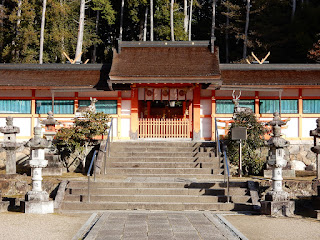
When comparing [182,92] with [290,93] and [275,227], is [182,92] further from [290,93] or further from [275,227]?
[275,227]

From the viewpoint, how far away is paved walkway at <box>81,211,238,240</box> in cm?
954

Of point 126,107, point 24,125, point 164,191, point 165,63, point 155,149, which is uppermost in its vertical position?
point 165,63

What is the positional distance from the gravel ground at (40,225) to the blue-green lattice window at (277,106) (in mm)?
10750

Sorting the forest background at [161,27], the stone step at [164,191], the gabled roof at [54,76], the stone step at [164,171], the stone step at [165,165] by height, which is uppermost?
the forest background at [161,27]

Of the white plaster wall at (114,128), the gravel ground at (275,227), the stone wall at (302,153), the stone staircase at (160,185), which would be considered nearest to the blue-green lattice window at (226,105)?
the stone wall at (302,153)

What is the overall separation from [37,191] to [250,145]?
8.56m

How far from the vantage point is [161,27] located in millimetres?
40875

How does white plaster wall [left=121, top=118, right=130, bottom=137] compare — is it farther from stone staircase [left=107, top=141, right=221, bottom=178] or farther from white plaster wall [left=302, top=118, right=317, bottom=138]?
white plaster wall [left=302, top=118, right=317, bottom=138]

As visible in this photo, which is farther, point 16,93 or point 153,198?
point 16,93

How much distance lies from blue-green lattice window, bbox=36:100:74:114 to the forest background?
13864 millimetres

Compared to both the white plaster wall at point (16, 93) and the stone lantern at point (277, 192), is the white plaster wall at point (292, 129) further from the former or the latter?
the white plaster wall at point (16, 93)

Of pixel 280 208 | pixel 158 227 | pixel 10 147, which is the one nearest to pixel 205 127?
pixel 10 147

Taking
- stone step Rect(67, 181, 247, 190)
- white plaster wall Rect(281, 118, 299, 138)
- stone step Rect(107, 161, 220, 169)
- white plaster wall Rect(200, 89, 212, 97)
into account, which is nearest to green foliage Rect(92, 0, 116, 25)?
white plaster wall Rect(200, 89, 212, 97)

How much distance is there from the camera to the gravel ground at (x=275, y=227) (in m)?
9.88
